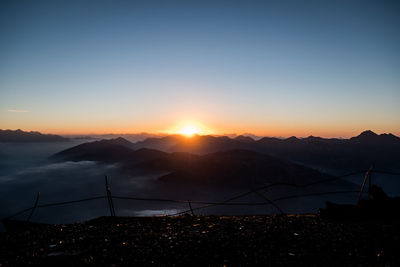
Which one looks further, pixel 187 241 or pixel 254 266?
pixel 187 241

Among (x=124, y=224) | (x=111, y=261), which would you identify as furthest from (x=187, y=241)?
(x=124, y=224)

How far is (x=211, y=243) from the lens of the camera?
7.39 m

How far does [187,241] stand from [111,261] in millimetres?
2500

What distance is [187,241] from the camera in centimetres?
757

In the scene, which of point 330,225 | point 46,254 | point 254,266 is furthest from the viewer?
point 330,225

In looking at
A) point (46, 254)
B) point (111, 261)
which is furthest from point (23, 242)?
point (111, 261)

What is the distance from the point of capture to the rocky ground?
6.31m

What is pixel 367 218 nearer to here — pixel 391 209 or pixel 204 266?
pixel 391 209

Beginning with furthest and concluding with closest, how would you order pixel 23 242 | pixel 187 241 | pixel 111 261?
1. pixel 23 242
2. pixel 187 241
3. pixel 111 261

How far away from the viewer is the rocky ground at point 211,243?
6.31 m

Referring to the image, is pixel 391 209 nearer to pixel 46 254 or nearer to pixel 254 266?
pixel 254 266

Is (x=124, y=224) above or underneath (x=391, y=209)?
underneath

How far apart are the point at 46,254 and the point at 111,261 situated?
235cm

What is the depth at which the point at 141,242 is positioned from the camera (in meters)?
7.67
